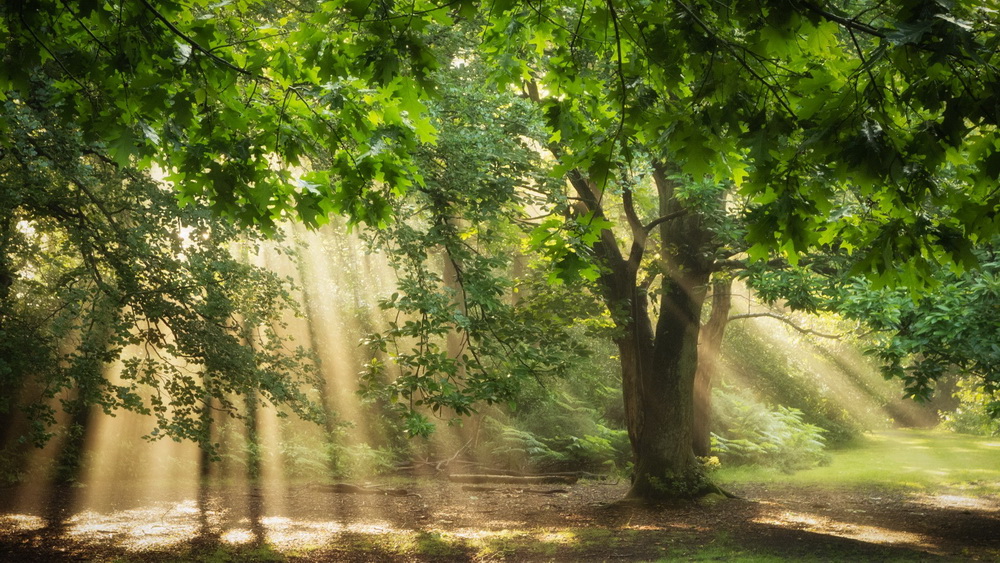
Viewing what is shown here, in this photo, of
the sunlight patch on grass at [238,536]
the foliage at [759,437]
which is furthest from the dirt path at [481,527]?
the foliage at [759,437]

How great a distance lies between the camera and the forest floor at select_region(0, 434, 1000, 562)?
898cm

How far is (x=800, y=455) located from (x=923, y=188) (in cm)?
1866

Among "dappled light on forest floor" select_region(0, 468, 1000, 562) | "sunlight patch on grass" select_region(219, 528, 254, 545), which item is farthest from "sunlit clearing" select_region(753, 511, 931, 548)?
"sunlight patch on grass" select_region(219, 528, 254, 545)

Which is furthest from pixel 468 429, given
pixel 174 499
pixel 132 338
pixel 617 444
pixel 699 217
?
pixel 132 338

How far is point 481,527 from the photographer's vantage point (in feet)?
36.8

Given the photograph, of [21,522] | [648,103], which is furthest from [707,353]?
[648,103]

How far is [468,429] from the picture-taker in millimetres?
19469

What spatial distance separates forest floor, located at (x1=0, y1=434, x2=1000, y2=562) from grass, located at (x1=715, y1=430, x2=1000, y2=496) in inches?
19.0

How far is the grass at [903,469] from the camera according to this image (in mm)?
16906

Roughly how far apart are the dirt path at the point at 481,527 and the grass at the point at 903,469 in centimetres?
188

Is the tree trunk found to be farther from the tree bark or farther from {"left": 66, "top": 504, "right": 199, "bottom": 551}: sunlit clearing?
{"left": 66, "top": 504, "right": 199, "bottom": 551}: sunlit clearing

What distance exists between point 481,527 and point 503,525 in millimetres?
364

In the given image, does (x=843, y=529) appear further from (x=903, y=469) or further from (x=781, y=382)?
(x=781, y=382)

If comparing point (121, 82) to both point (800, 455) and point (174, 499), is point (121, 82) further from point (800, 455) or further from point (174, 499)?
point (800, 455)
